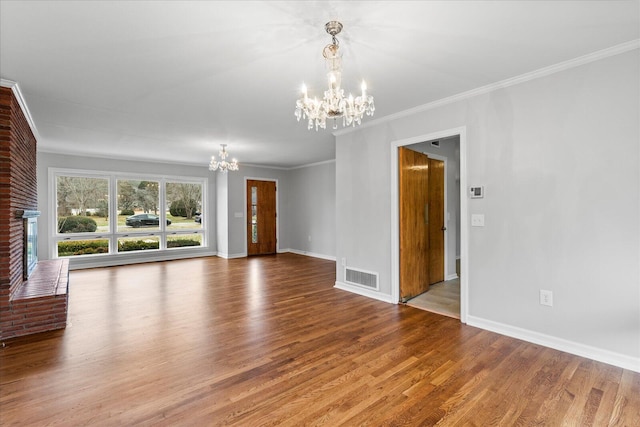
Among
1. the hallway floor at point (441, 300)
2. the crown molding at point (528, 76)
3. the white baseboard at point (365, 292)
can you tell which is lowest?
the hallway floor at point (441, 300)

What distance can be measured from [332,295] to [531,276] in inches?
100

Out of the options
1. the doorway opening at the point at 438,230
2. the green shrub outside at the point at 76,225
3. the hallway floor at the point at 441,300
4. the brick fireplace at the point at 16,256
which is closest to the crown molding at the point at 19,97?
the brick fireplace at the point at 16,256

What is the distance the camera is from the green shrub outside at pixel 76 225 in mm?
6617

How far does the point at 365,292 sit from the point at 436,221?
174cm

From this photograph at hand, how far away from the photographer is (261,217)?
8.79 meters

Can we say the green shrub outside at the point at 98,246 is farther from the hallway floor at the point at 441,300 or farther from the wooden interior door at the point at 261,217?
the hallway floor at the point at 441,300

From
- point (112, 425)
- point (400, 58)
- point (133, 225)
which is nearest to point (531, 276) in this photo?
point (400, 58)

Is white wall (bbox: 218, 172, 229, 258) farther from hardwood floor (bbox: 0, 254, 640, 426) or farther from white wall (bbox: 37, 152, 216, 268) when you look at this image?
hardwood floor (bbox: 0, 254, 640, 426)

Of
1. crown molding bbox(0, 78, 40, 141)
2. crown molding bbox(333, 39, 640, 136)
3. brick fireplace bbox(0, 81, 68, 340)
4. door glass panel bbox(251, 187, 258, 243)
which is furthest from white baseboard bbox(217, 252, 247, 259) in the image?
crown molding bbox(333, 39, 640, 136)

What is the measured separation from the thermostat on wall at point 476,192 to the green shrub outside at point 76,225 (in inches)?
302

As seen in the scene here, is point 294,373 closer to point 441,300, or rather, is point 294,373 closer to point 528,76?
point 441,300

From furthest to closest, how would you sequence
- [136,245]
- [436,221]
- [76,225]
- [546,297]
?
[136,245] < [76,225] < [436,221] < [546,297]

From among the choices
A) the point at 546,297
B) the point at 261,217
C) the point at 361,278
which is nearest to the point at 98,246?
the point at 261,217

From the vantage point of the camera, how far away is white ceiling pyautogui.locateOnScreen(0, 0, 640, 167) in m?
1.96
